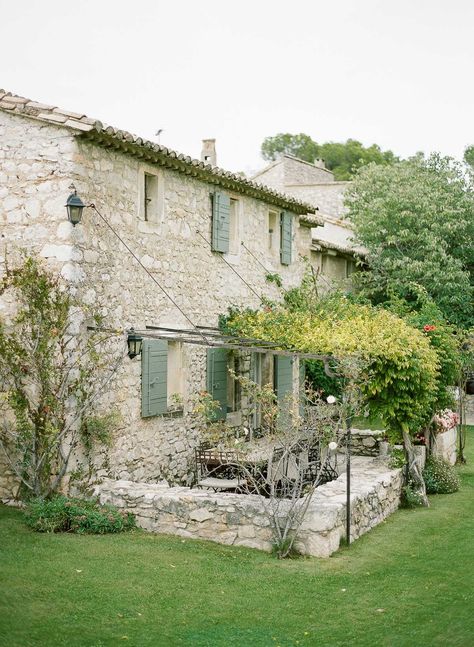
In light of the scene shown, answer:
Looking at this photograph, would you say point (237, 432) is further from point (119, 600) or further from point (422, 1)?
point (422, 1)

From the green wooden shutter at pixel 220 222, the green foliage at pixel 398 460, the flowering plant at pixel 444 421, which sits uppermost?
the green wooden shutter at pixel 220 222

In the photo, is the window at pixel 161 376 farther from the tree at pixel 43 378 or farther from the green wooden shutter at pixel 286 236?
the green wooden shutter at pixel 286 236

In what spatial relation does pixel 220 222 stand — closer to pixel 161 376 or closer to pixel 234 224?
pixel 234 224

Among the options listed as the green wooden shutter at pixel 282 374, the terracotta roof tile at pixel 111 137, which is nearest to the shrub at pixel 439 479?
the green wooden shutter at pixel 282 374

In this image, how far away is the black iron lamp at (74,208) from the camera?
10273 millimetres

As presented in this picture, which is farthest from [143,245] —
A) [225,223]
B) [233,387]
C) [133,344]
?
[233,387]

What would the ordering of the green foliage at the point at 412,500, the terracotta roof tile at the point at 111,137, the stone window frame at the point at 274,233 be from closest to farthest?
the terracotta roof tile at the point at 111,137 < the green foliage at the point at 412,500 < the stone window frame at the point at 274,233

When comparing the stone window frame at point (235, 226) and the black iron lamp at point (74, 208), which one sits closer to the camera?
the black iron lamp at point (74, 208)

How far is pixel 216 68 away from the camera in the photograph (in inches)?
822

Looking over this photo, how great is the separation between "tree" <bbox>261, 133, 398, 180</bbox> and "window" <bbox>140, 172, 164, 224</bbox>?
1305 inches

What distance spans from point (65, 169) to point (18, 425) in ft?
11.4

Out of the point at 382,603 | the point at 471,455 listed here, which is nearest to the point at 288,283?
the point at 471,455

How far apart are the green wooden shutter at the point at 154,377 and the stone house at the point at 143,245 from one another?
21 millimetres

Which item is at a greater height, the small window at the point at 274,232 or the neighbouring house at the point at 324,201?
the neighbouring house at the point at 324,201
